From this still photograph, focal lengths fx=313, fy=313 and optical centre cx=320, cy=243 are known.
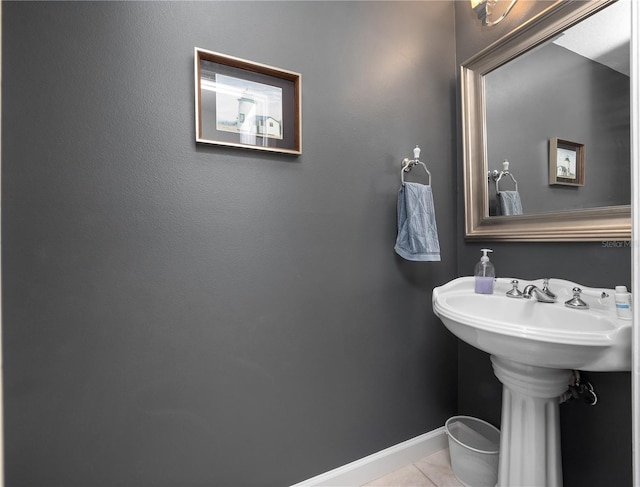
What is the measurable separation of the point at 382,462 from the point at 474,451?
1.26ft

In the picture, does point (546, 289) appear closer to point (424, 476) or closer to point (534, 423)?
point (534, 423)

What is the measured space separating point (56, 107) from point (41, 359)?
2.39ft

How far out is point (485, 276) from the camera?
4.25 ft

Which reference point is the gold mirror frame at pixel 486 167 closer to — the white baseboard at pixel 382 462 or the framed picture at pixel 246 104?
the framed picture at pixel 246 104

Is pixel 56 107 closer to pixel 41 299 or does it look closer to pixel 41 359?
pixel 41 299

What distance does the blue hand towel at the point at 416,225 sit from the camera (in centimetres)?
131

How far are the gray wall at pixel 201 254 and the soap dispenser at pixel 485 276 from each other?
233 millimetres

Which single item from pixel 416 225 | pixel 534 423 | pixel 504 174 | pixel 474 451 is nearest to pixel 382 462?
pixel 474 451

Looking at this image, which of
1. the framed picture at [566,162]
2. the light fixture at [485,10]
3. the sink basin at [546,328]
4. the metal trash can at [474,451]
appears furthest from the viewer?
the light fixture at [485,10]

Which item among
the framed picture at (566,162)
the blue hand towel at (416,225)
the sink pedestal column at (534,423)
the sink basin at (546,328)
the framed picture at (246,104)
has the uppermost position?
the framed picture at (246,104)

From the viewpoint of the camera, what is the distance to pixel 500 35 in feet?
4.46

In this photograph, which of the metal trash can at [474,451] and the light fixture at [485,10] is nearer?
the metal trash can at [474,451]

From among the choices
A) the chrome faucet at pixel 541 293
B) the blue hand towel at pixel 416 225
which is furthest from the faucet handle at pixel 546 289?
Answer: the blue hand towel at pixel 416 225

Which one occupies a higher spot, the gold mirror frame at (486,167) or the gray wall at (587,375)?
the gold mirror frame at (486,167)
